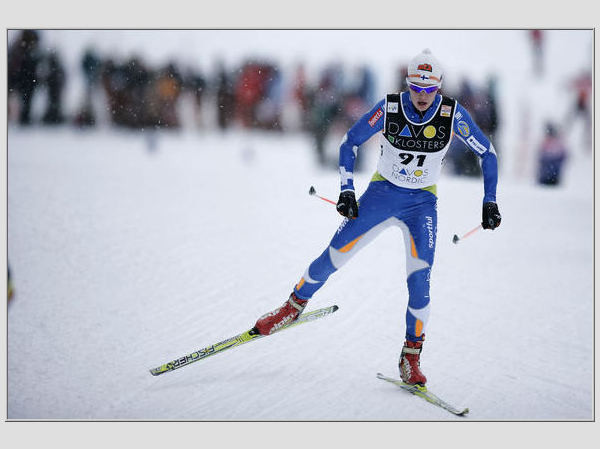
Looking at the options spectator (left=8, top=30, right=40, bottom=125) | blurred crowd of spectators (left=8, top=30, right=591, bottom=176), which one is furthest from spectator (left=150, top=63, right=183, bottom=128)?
spectator (left=8, top=30, right=40, bottom=125)

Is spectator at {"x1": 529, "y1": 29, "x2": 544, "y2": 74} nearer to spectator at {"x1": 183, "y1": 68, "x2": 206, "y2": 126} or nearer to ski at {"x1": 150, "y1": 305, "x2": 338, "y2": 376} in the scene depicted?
spectator at {"x1": 183, "y1": 68, "x2": 206, "y2": 126}

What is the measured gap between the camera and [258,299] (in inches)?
230

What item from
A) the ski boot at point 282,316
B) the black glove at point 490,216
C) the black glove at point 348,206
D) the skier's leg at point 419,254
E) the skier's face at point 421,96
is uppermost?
the skier's face at point 421,96

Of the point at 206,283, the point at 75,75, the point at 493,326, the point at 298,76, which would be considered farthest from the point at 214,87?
the point at 493,326

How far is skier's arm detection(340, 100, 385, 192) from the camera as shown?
3.97 metres

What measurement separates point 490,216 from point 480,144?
0.44 meters

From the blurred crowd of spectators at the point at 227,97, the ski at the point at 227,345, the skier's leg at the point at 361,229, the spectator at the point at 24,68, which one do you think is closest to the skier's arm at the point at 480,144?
the skier's leg at the point at 361,229

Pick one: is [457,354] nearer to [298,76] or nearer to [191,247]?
[191,247]

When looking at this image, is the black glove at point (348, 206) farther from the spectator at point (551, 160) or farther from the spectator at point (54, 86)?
the spectator at point (551, 160)

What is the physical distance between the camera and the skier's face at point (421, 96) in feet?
12.4

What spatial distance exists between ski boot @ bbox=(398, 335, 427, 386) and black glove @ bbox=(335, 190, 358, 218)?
38.2 inches

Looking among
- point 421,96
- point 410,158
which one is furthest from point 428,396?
point 421,96

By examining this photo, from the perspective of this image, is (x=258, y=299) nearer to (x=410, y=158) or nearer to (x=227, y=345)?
(x=227, y=345)

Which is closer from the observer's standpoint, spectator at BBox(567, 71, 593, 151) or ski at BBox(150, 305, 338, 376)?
ski at BBox(150, 305, 338, 376)
